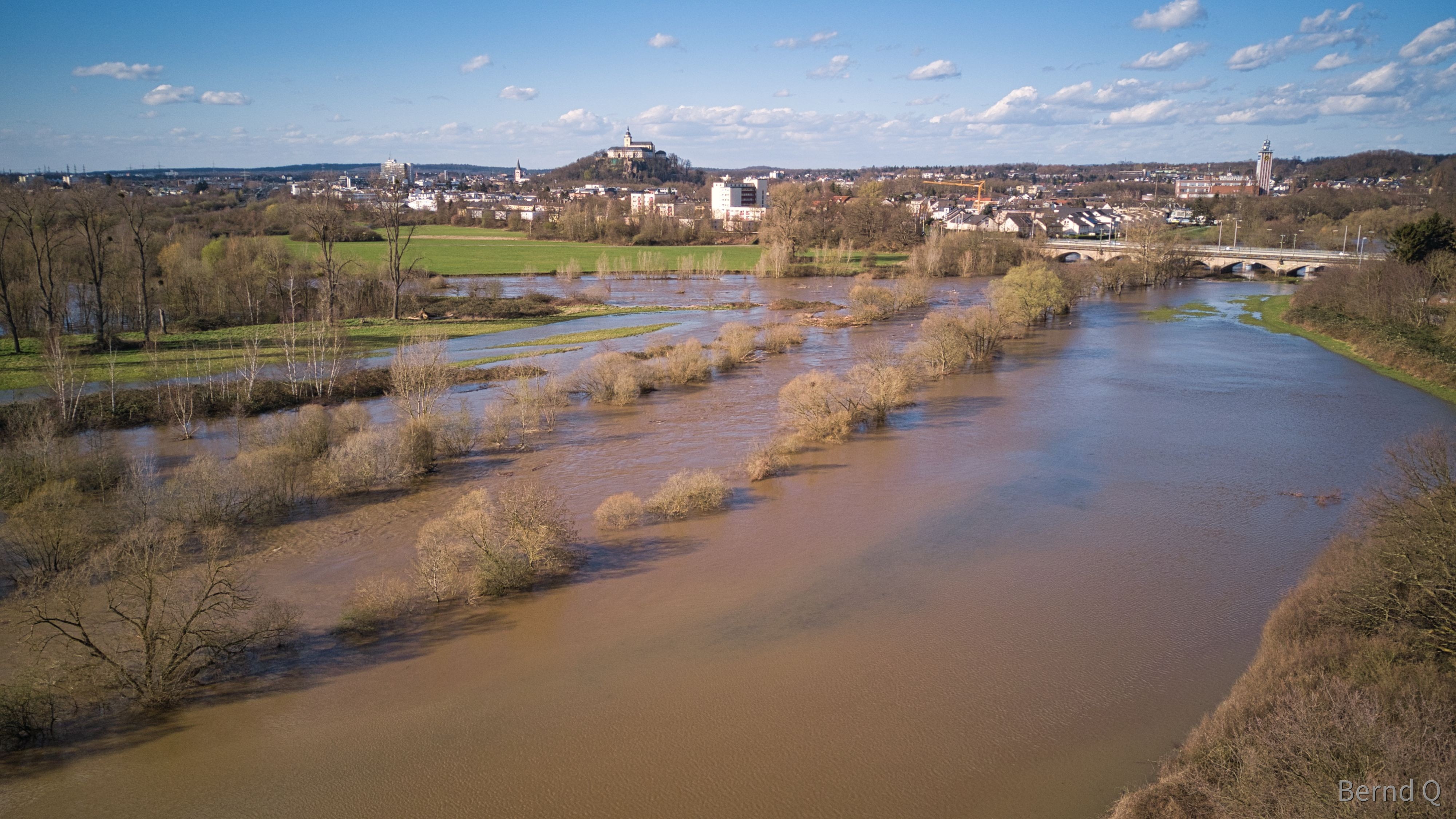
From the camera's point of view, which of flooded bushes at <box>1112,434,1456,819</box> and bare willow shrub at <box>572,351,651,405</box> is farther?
bare willow shrub at <box>572,351,651,405</box>

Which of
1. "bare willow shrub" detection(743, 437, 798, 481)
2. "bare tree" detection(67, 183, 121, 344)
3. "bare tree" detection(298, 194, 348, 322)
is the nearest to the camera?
"bare willow shrub" detection(743, 437, 798, 481)

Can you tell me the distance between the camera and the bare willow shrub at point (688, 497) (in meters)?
17.8

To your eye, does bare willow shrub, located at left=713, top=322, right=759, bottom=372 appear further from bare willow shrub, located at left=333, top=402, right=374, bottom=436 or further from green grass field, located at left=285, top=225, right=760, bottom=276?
green grass field, located at left=285, top=225, right=760, bottom=276

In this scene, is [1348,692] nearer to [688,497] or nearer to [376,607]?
[688,497]

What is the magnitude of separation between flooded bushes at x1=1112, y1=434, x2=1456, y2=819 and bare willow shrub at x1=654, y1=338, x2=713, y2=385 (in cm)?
2119

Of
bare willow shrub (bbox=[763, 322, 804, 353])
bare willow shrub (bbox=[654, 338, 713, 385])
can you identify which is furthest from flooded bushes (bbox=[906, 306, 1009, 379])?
bare willow shrub (bbox=[654, 338, 713, 385])

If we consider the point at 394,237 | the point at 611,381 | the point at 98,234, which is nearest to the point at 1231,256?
the point at 611,381

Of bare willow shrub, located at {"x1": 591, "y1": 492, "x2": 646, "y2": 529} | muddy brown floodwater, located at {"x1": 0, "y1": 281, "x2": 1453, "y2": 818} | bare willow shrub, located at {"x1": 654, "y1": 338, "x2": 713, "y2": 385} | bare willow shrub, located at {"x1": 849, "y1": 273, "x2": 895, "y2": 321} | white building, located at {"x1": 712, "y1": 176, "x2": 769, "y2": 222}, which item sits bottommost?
muddy brown floodwater, located at {"x1": 0, "y1": 281, "x2": 1453, "y2": 818}

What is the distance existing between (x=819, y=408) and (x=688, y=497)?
7.02m

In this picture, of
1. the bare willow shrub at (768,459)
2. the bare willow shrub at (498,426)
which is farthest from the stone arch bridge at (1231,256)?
the bare willow shrub at (498,426)

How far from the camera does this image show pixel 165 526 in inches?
625

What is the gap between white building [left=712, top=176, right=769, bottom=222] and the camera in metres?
121

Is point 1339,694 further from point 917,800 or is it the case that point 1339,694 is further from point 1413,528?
point 917,800

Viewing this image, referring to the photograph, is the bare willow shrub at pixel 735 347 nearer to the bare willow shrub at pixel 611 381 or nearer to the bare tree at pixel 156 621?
the bare willow shrub at pixel 611 381
